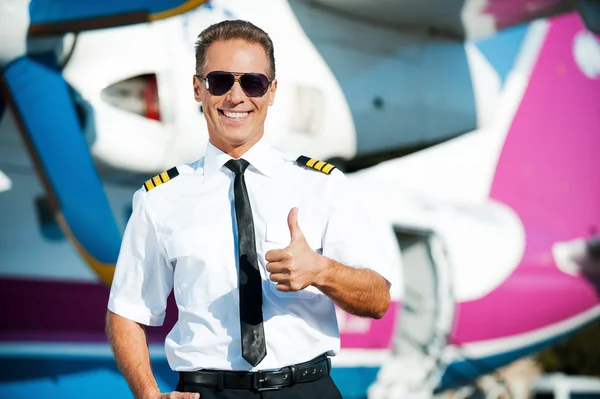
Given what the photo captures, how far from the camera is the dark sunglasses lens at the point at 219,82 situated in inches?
69.2

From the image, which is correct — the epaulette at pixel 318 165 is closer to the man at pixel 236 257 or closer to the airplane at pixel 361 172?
the man at pixel 236 257

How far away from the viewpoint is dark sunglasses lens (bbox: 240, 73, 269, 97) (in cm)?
176

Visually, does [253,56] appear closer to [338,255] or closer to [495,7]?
[338,255]

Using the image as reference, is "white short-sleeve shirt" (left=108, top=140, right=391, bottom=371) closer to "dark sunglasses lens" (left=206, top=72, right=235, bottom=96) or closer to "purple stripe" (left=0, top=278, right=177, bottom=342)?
"dark sunglasses lens" (left=206, top=72, right=235, bottom=96)

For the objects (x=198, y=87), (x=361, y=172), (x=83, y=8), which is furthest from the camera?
(x=361, y=172)

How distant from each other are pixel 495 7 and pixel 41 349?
3719mm

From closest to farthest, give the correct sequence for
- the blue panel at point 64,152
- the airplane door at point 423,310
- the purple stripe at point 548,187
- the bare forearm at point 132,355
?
the bare forearm at point 132,355 < the blue panel at point 64,152 < the airplane door at point 423,310 < the purple stripe at point 548,187

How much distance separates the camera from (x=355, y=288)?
1618 mm

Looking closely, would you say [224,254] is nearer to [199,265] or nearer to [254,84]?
[199,265]

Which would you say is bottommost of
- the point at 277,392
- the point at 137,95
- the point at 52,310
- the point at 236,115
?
the point at 52,310

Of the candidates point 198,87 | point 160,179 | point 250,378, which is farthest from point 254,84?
point 250,378

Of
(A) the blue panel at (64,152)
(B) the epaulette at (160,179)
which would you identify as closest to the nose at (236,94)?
(B) the epaulette at (160,179)

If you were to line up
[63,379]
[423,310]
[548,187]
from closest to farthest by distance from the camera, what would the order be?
[63,379], [423,310], [548,187]

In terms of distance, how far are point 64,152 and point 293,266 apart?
2.77m
